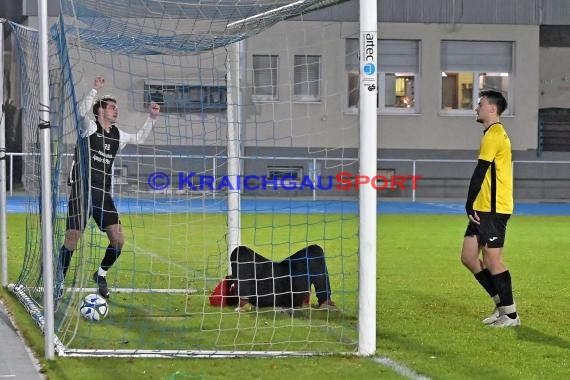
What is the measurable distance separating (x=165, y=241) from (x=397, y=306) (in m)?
6.72

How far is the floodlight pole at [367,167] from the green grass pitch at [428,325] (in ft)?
0.81

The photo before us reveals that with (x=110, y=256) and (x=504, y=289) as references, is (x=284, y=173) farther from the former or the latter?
(x=504, y=289)

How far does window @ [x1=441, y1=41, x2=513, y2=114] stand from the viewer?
31188mm

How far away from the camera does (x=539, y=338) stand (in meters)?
8.34

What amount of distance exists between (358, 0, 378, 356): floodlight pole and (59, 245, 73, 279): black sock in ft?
8.97

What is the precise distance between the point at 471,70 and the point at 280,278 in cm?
2319

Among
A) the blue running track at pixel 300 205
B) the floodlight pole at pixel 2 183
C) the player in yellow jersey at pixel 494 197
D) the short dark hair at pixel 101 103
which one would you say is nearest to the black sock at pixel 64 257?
the short dark hair at pixel 101 103

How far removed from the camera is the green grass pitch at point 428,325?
6977 millimetres

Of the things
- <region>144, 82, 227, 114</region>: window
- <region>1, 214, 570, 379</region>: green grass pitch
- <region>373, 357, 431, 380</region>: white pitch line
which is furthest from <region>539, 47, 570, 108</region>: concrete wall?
<region>373, 357, 431, 380</region>: white pitch line

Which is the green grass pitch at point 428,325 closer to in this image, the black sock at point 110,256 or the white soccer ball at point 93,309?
the white soccer ball at point 93,309

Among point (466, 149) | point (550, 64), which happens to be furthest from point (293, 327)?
point (550, 64)

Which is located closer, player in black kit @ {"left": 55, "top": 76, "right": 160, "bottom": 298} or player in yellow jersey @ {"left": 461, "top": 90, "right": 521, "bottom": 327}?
player in yellow jersey @ {"left": 461, "top": 90, "right": 521, "bottom": 327}

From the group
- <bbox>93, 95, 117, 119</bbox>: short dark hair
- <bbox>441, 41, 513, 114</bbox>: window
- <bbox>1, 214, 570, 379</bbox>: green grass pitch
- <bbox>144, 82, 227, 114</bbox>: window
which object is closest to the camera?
<bbox>1, 214, 570, 379</bbox>: green grass pitch

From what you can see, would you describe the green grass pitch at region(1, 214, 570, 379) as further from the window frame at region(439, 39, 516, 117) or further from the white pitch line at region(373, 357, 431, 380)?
the window frame at region(439, 39, 516, 117)
